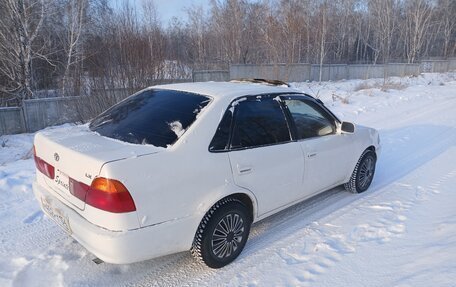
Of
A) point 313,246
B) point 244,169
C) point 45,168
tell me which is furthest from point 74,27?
point 313,246

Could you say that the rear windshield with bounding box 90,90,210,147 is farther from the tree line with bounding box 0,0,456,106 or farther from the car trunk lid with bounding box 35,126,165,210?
the tree line with bounding box 0,0,456,106

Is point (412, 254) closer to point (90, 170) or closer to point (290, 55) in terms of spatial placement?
point (90, 170)

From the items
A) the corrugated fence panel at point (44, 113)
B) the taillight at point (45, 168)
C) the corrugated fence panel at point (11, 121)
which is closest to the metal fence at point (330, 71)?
the corrugated fence panel at point (44, 113)

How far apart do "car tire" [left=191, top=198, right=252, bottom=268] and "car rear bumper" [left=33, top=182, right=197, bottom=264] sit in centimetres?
14

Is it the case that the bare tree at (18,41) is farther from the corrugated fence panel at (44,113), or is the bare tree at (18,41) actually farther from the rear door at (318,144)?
the rear door at (318,144)

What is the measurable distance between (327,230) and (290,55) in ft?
71.7

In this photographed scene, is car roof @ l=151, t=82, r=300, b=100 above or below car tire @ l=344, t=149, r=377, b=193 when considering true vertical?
above

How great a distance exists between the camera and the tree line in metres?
10.6

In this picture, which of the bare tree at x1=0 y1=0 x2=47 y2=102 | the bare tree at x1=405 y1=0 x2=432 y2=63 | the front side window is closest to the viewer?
the front side window

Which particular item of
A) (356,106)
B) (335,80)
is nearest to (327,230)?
(356,106)

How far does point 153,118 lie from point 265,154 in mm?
1136

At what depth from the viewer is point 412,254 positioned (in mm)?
3109

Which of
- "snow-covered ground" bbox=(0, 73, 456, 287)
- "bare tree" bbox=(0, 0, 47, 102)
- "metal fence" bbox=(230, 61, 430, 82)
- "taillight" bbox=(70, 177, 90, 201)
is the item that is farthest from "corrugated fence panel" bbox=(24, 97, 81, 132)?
"metal fence" bbox=(230, 61, 430, 82)

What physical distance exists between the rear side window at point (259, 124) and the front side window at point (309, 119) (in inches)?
9.1
